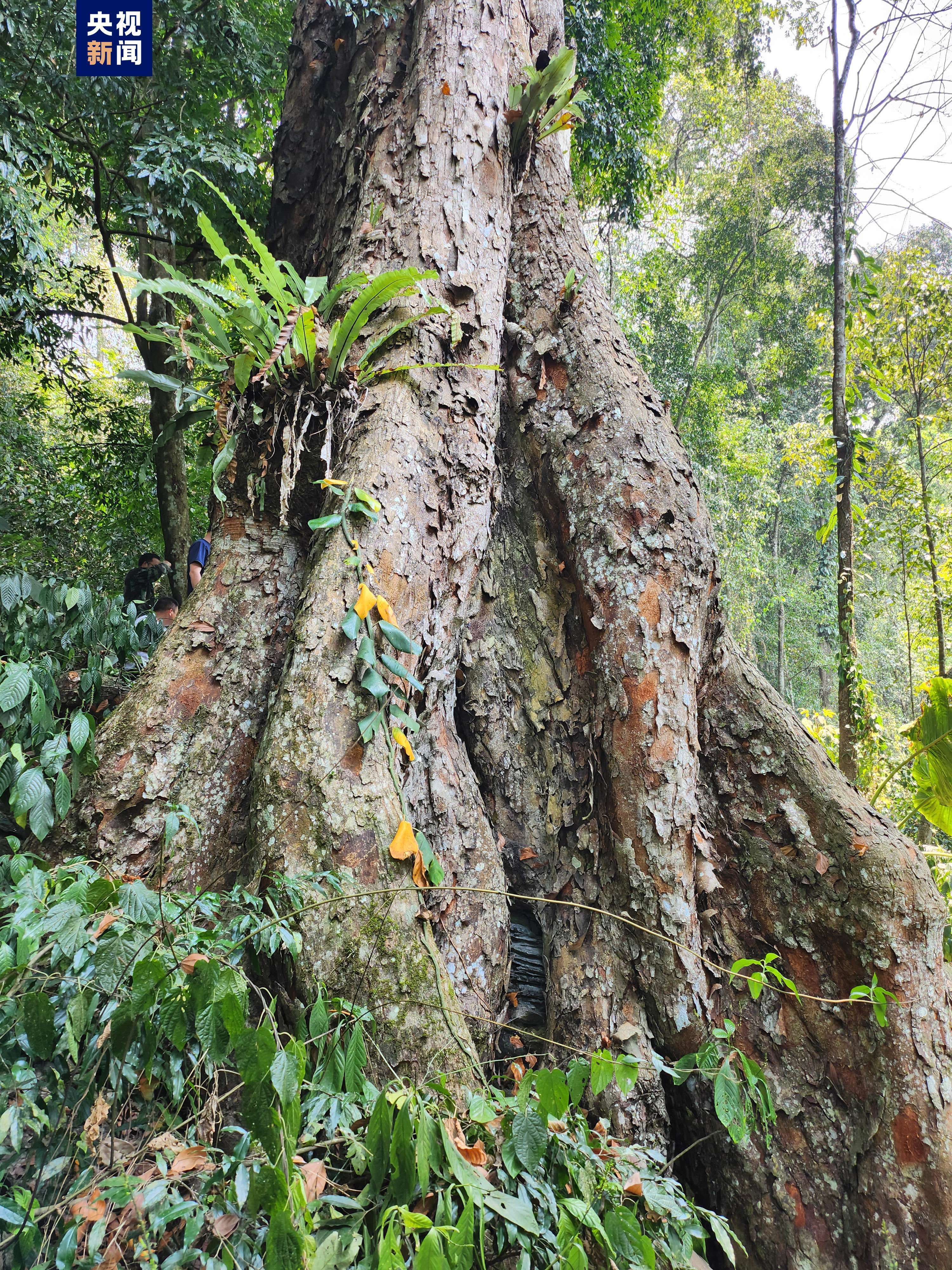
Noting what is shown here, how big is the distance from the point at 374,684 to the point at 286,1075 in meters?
1.01

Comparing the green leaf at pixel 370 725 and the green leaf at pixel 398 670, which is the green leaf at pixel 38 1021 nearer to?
the green leaf at pixel 370 725

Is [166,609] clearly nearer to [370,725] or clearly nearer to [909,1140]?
[370,725]

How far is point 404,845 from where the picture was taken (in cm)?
165

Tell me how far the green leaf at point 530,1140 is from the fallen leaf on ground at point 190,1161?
482mm

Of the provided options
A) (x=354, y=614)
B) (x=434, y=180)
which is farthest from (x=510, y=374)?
(x=354, y=614)

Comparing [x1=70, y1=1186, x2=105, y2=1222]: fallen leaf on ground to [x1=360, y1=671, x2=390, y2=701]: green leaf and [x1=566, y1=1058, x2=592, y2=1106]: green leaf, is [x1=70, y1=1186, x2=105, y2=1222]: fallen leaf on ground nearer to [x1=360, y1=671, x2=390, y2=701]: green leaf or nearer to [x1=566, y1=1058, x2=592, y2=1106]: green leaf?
[x1=566, y1=1058, x2=592, y2=1106]: green leaf

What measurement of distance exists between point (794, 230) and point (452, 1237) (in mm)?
15782

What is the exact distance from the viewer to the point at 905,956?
6.51ft

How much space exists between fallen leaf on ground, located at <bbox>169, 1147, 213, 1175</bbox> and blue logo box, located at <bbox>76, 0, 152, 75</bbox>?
5756 millimetres

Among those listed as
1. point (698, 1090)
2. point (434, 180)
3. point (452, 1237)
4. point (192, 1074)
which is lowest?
point (698, 1090)

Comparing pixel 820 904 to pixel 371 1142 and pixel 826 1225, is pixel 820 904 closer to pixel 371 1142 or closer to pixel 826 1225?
pixel 826 1225

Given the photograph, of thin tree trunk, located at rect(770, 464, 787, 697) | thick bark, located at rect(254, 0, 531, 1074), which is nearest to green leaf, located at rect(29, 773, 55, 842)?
thick bark, located at rect(254, 0, 531, 1074)

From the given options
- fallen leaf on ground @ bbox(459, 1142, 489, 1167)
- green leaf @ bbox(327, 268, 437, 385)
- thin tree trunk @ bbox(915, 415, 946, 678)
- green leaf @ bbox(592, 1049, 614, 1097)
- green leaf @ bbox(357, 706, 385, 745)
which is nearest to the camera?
fallen leaf on ground @ bbox(459, 1142, 489, 1167)

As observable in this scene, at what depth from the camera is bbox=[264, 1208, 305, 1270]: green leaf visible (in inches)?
30.8
